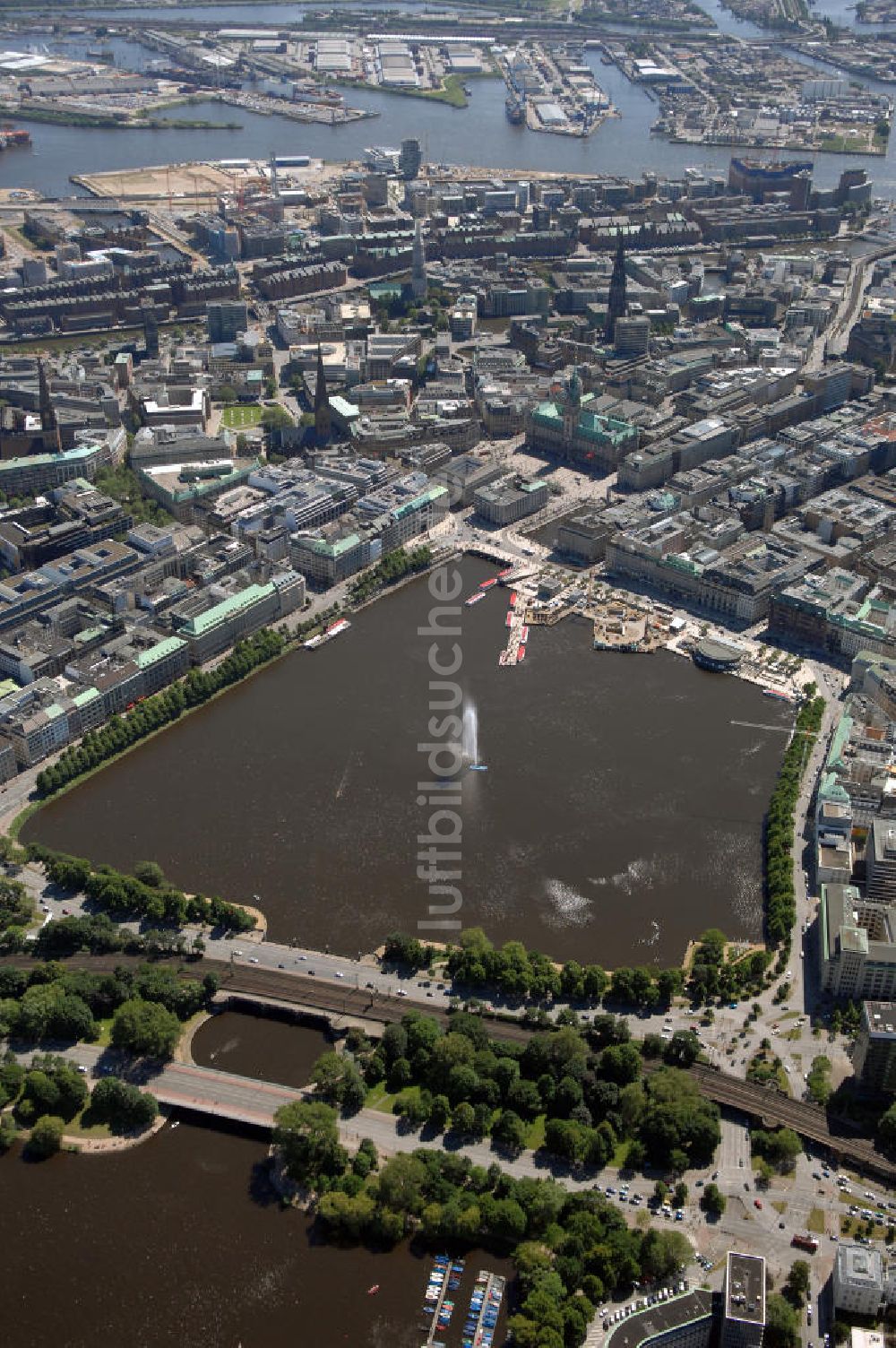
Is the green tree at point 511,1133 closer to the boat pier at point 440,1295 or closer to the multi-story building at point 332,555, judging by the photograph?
the boat pier at point 440,1295

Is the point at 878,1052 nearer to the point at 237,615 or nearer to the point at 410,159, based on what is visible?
the point at 237,615

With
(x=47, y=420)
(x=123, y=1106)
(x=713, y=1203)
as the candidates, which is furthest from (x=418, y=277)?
(x=713, y=1203)

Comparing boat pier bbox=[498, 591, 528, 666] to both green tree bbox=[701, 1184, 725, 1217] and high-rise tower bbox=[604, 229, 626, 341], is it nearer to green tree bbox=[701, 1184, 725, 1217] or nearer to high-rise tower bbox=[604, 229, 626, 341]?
green tree bbox=[701, 1184, 725, 1217]

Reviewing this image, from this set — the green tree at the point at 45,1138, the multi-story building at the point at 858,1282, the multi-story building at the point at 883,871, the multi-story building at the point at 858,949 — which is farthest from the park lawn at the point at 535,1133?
the multi-story building at the point at 883,871

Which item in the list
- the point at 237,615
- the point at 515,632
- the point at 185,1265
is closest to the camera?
the point at 185,1265

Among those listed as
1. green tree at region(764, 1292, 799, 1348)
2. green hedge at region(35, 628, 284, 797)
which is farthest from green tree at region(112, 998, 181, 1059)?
green tree at region(764, 1292, 799, 1348)
